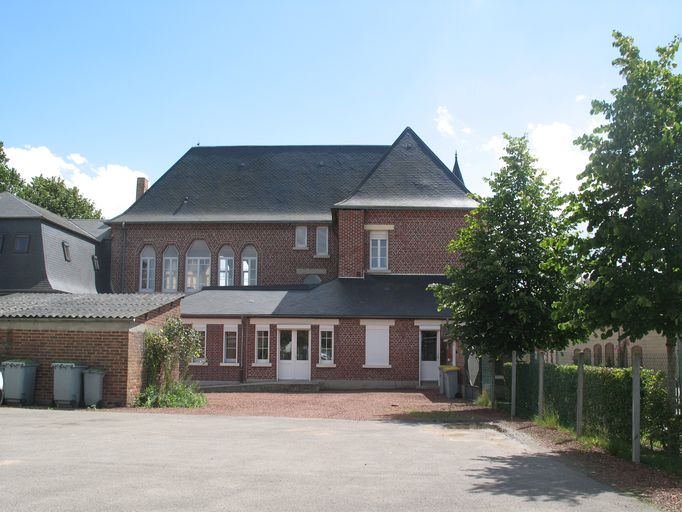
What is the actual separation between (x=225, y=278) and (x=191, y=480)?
32.6 meters

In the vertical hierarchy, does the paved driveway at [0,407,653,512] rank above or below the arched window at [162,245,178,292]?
below

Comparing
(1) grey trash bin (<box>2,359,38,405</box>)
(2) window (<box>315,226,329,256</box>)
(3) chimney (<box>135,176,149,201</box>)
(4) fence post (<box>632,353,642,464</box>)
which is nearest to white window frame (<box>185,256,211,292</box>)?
(2) window (<box>315,226,329,256</box>)

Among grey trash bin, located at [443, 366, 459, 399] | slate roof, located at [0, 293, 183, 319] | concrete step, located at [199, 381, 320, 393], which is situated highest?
slate roof, located at [0, 293, 183, 319]

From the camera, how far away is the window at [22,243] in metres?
33.7

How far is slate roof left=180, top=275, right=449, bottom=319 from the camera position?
31172 mm

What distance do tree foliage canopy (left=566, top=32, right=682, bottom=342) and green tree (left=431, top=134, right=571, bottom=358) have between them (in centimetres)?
716

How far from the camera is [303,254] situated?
4059 centimetres

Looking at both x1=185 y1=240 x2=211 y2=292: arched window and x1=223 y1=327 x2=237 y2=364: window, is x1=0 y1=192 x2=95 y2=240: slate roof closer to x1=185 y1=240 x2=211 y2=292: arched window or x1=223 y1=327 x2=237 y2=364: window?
x1=185 y1=240 x2=211 y2=292: arched window

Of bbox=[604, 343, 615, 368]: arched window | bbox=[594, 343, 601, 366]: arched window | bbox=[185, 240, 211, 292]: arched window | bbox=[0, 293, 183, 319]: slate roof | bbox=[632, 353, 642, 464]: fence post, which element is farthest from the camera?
bbox=[594, 343, 601, 366]: arched window

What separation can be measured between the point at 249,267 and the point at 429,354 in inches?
530

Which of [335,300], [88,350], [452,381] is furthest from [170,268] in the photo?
[88,350]

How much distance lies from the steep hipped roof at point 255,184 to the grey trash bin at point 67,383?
22.5m

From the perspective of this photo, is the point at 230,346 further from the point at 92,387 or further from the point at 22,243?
the point at 92,387

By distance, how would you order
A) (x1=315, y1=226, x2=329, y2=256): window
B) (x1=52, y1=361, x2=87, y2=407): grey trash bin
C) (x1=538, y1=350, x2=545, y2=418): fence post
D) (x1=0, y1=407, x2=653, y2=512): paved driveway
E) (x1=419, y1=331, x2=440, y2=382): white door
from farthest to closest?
1. (x1=315, y1=226, x2=329, y2=256): window
2. (x1=419, y1=331, x2=440, y2=382): white door
3. (x1=52, y1=361, x2=87, y2=407): grey trash bin
4. (x1=538, y1=350, x2=545, y2=418): fence post
5. (x1=0, y1=407, x2=653, y2=512): paved driveway
